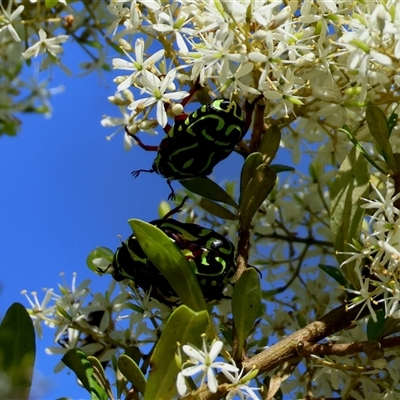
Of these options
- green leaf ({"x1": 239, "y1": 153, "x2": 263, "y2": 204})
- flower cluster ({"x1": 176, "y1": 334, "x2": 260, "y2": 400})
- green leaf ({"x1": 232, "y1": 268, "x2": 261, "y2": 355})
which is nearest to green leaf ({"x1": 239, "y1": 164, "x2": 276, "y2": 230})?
green leaf ({"x1": 239, "y1": 153, "x2": 263, "y2": 204})

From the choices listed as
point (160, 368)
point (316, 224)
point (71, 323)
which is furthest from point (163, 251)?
point (316, 224)

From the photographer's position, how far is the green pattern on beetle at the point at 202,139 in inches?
38.0

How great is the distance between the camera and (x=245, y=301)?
2.97 ft

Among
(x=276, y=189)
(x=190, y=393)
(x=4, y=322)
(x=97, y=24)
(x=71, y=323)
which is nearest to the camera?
(x=190, y=393)

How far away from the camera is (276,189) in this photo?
141 centimetres

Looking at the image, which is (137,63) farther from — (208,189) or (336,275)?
(336,275)

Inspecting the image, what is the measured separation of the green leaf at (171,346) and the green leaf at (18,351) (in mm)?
179

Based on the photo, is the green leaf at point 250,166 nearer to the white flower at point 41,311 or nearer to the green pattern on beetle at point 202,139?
the green pattern on beetle at point 202,139

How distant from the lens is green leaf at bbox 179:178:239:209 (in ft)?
3.58

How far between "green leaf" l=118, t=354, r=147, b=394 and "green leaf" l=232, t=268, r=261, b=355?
0.14 meters

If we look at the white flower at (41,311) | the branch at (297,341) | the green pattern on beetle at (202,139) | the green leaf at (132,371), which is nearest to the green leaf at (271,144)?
the green pattern on beetle at (202,139)

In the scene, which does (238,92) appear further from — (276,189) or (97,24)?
(97,24)

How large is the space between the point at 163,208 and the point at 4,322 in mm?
550

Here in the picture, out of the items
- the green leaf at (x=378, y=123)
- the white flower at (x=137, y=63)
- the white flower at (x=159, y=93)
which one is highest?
Result: the white flower at (x=137, y=63)
